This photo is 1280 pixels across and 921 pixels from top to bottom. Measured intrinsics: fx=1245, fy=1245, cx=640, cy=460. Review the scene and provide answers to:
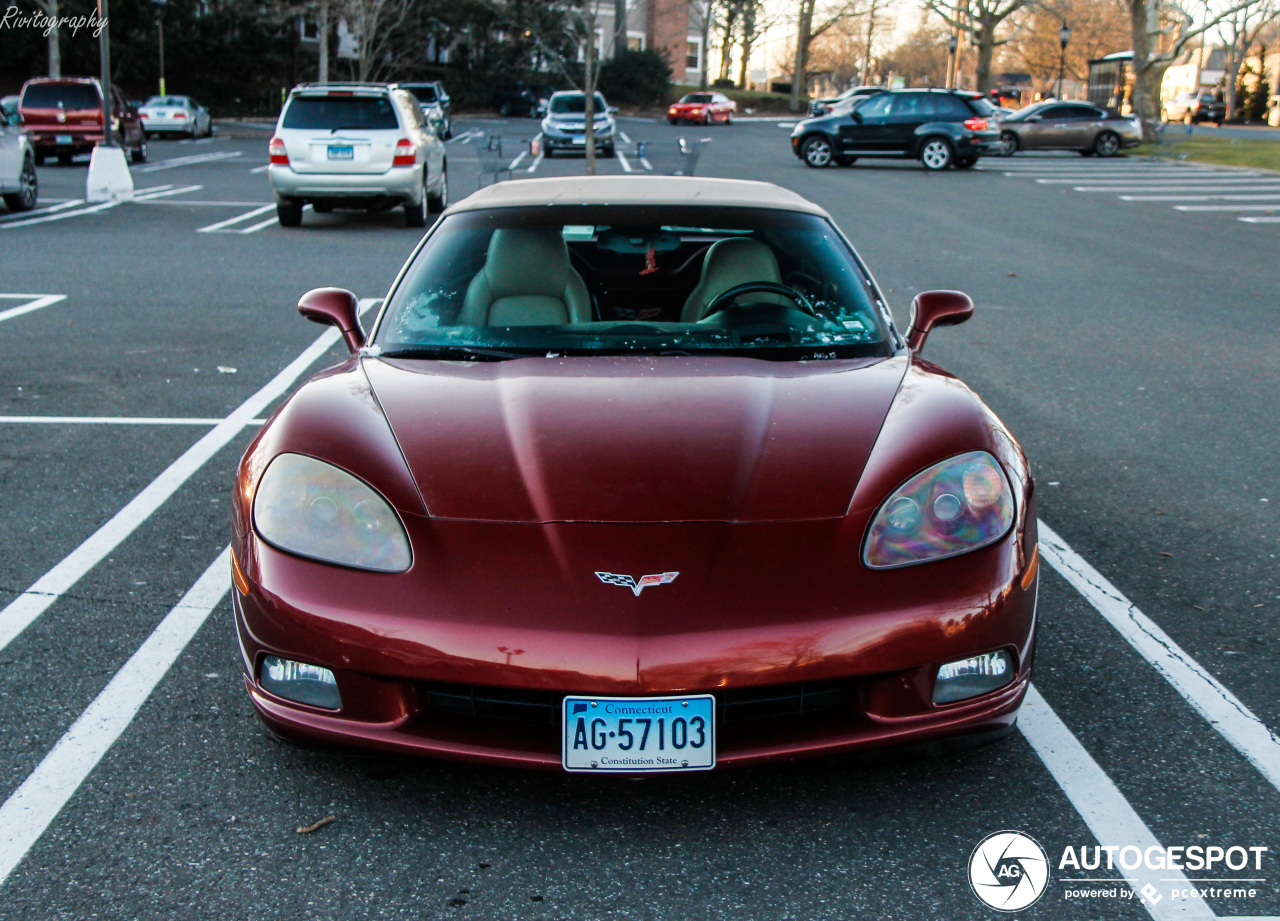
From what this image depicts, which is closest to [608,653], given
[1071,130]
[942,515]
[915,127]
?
[942,515]

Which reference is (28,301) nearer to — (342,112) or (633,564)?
(342,112)

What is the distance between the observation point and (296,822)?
267 centimetres

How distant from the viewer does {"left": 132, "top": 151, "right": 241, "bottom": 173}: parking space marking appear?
25.8 metres

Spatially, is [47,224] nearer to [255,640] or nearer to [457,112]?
[255,640]

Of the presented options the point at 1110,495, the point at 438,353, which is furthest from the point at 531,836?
the point at 1110,495

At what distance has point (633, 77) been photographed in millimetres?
65938

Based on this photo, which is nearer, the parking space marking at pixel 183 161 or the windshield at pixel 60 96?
the windshield at pixel 60 96

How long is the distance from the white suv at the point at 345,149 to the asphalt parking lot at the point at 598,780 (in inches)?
262

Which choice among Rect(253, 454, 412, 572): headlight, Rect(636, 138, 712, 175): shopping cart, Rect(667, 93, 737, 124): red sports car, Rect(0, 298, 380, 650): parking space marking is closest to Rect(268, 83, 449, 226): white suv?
Rect(636, 138, 712, 175): shopping cart

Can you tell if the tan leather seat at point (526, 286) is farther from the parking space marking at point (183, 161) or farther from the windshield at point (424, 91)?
the windshield at point (424, 91)

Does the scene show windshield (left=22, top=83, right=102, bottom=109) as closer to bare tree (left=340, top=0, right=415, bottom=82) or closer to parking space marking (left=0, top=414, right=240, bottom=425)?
bare tree (left=340, top=0, right=415, bottom=82)

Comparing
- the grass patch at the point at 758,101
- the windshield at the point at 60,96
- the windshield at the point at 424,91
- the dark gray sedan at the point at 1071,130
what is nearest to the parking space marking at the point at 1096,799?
the windshield at the point at 60,96

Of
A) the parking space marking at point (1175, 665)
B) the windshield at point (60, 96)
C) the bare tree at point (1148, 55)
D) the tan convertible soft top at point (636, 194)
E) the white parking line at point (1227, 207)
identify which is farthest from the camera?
the bare tree at point (1148, 55)

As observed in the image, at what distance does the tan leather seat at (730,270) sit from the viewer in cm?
406
